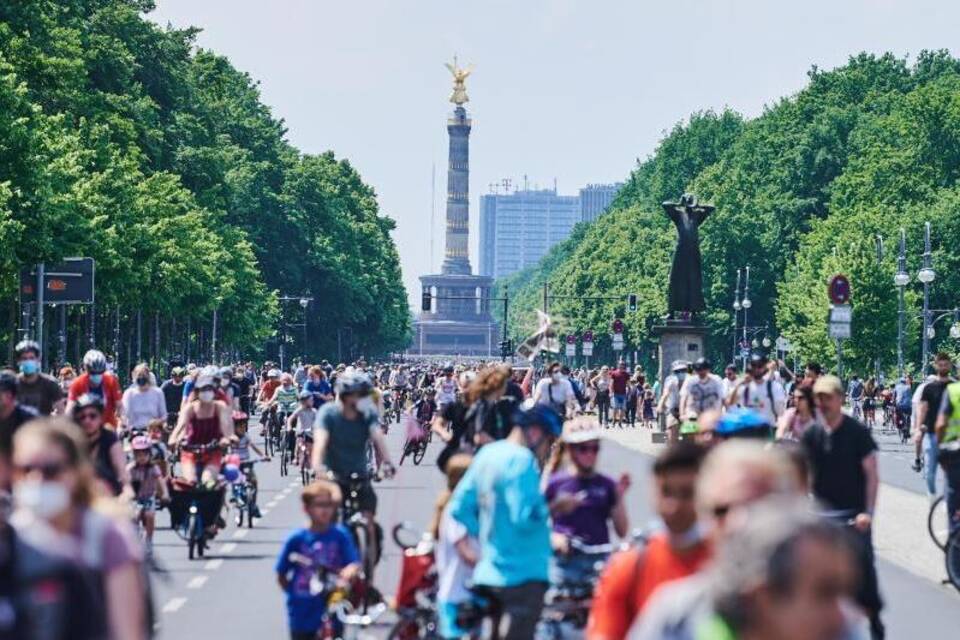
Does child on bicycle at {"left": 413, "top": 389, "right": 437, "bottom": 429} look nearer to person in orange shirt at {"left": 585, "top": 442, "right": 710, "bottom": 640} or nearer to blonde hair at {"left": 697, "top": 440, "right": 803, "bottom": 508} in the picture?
person in orange shirt at {"left": 585, "top": 442, "right": 710, "bottom": 640}

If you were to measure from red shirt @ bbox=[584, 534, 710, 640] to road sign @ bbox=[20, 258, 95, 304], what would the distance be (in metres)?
41.7

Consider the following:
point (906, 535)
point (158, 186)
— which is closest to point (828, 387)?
point (906, 535)

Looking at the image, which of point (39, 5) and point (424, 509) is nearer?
point (424, 509)

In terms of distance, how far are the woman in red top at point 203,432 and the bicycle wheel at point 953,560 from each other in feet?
21.2

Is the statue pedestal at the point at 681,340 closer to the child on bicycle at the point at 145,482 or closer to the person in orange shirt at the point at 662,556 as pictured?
the child on bicycle at the point at 145,482

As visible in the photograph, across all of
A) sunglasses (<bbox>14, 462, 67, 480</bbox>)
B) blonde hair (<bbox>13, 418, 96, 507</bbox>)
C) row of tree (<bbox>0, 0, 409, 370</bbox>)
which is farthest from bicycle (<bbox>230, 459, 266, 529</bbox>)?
row of tree (<bbox>0, 0, 409, 370</bbox>)

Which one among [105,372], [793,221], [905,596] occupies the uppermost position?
[793,221]

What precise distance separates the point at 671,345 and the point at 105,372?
30487mm

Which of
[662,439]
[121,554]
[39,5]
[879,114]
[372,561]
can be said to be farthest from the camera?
[879,114]

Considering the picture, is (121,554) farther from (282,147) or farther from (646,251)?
(646,251)

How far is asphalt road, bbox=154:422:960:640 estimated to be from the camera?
15.9 meters

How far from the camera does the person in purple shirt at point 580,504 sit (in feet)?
36.0

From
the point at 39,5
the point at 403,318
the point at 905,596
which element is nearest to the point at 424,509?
the point at 905,596

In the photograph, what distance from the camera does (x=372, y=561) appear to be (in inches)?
607
